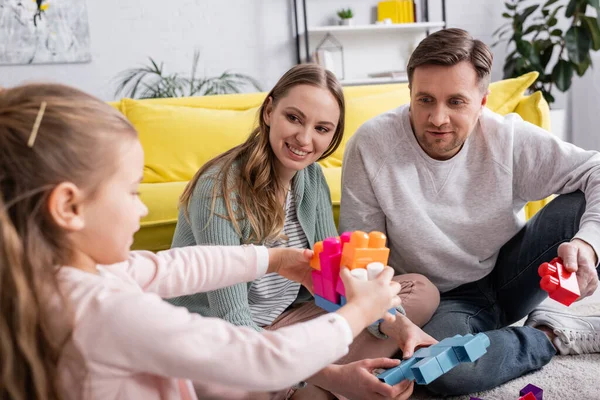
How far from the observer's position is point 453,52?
1.51 meters

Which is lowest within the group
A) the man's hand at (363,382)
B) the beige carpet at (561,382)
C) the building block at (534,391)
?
the beige carpet at (561,382)

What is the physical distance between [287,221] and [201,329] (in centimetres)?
81

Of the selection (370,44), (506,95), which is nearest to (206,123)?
(506,95)

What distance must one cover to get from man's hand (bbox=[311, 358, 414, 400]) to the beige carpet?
0.72 feet

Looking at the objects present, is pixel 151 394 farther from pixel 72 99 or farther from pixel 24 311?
pixel 72 99

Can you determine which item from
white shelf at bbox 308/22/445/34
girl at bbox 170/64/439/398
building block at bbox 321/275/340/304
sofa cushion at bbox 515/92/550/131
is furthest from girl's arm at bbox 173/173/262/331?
white shelf at bbox 308/22/445/34

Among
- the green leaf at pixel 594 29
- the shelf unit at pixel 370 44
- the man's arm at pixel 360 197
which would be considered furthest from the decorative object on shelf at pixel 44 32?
the green leaf at pixel 594 29

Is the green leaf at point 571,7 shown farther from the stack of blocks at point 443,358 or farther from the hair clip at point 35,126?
the hair clip at point 35,126

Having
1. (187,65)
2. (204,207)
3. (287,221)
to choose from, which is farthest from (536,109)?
(187,65)

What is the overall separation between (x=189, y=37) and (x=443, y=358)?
11.5 ft

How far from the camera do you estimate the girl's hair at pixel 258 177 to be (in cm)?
142

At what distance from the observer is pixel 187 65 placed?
4.19m

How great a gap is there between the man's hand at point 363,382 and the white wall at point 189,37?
3.32 meters

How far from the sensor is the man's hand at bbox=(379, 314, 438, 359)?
1.31 meters
